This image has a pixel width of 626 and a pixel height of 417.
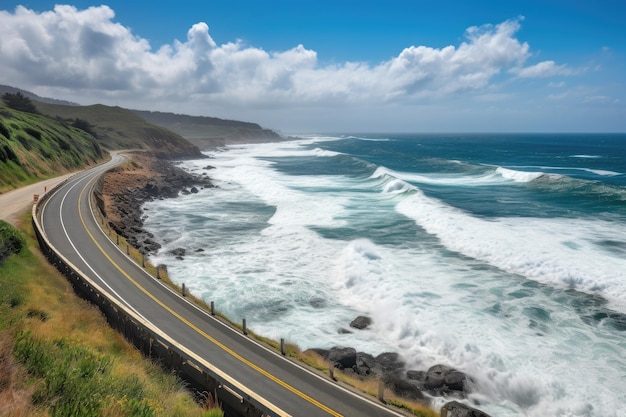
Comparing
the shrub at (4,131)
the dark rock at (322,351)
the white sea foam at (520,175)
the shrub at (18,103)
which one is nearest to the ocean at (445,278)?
the dark rock at (322,351)

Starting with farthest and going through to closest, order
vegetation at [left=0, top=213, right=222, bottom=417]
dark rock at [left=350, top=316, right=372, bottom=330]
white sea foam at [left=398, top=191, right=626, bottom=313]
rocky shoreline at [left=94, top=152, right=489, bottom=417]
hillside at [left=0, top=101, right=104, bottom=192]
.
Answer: hillside at [left=0, top=101, right=104, bottom=192] < white sea foam at [left=398, top=191, right=626, bottom=313] < dark rock at [left=350, top=316, right=372, bottom=330] < rocky shoreline at [left=94, top=152, right=489, bottom=417] < vegetation at [left=0, top=213, right=222, bottom=417]

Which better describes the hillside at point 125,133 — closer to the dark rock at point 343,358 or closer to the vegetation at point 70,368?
the vegetation at point 70,368

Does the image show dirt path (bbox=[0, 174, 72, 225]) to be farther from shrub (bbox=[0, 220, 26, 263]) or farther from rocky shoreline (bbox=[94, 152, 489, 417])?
shrub (bbox=[0, 220, 26, 263])

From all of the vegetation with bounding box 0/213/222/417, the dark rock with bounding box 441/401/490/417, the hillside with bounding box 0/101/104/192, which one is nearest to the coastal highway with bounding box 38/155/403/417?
the vegetation with bounding box 0/213/222/417

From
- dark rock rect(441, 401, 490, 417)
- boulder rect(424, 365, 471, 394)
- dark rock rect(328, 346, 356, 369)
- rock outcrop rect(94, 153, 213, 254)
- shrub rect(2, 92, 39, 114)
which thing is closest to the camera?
dark rock rect(441, 401, 490, 417)

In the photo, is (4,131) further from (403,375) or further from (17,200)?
(403,375)

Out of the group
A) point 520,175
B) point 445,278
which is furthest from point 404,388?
point 520,175
